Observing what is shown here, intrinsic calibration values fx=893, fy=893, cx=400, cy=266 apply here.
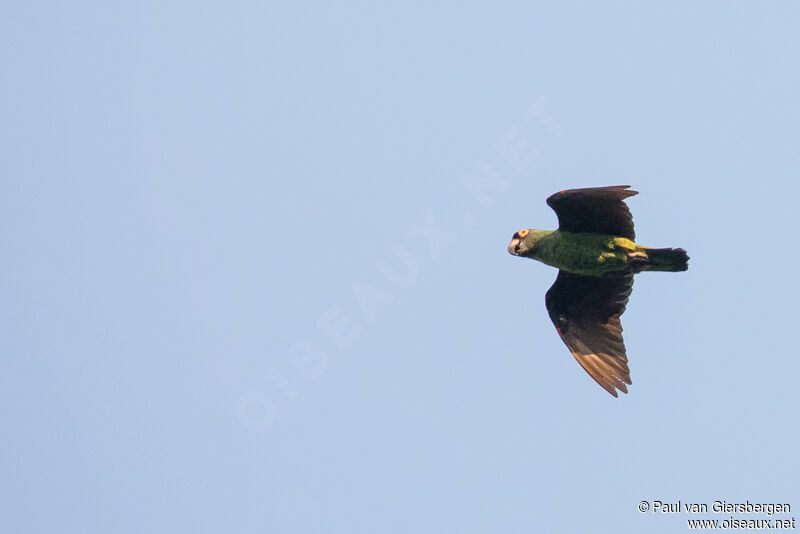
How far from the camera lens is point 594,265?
500 inches

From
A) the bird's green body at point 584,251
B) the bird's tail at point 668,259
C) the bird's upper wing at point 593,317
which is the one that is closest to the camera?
the bird's tail at point 668,259

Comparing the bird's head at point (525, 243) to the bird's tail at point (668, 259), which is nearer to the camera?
the bird's tail at point (668, 259)

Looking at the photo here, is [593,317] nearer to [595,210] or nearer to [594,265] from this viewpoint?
[594,265]

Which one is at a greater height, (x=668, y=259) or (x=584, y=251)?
(x=584, y=251)

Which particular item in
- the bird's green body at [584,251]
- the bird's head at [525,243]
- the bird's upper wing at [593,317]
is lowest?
the bird's upper wing at [593,317]

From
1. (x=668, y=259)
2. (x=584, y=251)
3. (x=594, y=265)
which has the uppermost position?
(x=584, y=251)

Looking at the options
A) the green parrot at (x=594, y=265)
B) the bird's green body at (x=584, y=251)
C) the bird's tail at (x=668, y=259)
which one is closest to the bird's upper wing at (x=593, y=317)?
the green parrot at (x=594, y=265)

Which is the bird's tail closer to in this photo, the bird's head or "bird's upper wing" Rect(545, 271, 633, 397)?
"bird's upper wing" Rect(545, 271, 633, 397)

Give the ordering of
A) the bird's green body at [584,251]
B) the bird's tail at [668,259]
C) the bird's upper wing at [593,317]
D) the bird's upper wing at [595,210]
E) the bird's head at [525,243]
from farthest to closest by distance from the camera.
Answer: the bird's upper wing at [593,317] → the bird's head at [525,243] → the bird's green body at [584,251] → the bird's tail at [668,259] → the bird's upper wing at [595,210]

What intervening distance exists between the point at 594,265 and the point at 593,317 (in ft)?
3.73

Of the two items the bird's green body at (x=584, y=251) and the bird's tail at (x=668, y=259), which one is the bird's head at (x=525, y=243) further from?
the bird's tail at (x=668, y=259)

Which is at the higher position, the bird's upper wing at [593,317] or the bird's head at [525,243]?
the bird's head at [525,243]

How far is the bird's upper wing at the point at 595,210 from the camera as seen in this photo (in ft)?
39.5

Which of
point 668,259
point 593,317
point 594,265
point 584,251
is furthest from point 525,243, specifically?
point 668,259
